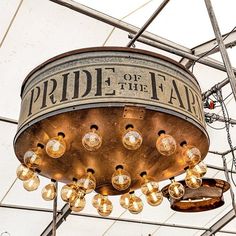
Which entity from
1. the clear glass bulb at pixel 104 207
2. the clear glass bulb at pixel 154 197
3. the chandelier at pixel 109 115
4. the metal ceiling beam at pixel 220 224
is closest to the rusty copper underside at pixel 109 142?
the chandelier at pixel 109 115

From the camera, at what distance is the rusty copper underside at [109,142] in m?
1.59

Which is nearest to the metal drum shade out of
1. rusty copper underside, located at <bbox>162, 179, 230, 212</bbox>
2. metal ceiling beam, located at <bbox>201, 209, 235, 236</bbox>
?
rusty copper underside, located at <bbox>162, 179, 230, 212</bbox>

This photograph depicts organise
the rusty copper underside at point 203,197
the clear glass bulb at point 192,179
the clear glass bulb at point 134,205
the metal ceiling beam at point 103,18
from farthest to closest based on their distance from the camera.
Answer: the metal ceiling beam at point 103,18
the rusty copper underside at point 203,197
the clear glass bulb at point 134,205
the clear glass bulb at point 192,179

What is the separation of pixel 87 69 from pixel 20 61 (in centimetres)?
278

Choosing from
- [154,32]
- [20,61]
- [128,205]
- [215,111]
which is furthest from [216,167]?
[128,205]

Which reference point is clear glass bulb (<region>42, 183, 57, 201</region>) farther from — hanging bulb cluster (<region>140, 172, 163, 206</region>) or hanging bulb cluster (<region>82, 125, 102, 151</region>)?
hanging bulb cluster (<region>82, 125, 102, 151</region>)

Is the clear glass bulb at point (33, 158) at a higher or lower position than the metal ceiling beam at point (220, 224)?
lower

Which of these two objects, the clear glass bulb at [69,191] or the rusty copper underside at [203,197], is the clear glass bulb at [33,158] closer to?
the clear glass bulb at [69,191]

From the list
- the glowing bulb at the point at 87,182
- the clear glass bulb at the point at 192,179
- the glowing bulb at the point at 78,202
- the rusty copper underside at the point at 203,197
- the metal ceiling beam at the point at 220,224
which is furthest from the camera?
the metal ceiling beam at the point at 220,224

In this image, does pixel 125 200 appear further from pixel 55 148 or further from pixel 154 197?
pixel 55 148

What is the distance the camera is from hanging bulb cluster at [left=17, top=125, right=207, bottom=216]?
157 centimetres

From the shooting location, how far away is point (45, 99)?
1619 millimetres

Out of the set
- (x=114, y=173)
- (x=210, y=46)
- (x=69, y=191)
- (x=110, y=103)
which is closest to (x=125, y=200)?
(x=69, y=191)

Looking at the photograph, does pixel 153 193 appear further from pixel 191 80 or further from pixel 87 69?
pixel 87 69
